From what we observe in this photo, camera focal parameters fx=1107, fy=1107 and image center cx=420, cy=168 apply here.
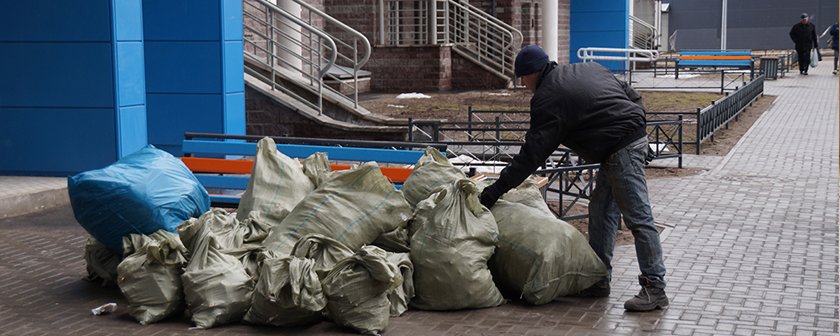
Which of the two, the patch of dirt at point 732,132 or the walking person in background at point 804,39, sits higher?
the walking person in background at point 804,39

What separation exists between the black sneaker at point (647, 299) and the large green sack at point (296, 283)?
64.8 inches

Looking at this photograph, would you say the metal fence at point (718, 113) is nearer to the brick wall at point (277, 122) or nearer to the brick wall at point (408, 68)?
the brick wall at point (277, 122)

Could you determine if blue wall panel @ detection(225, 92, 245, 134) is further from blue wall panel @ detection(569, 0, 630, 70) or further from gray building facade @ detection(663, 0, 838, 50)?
gray building facade @ detection(663, 0, 838, 50)

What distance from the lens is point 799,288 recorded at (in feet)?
22.3

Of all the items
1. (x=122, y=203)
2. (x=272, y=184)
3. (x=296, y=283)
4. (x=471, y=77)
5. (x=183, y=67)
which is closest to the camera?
(x=296, y=283)

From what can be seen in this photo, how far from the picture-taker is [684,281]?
6996mm

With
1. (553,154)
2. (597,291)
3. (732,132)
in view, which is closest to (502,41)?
(732,132)

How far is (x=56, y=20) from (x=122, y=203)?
4635mm

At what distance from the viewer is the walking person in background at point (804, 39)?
1242 inches

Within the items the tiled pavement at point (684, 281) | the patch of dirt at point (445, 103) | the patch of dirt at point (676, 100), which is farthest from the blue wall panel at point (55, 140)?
the patch of dirt at point (676, 100)

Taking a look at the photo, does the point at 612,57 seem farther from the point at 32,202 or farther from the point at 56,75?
the point at 32,202

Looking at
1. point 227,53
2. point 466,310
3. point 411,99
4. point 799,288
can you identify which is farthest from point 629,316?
point 411,99

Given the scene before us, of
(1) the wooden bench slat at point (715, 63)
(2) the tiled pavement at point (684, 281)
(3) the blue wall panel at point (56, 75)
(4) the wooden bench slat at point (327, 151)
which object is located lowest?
(2) the tiled pavement at point (684, 281)

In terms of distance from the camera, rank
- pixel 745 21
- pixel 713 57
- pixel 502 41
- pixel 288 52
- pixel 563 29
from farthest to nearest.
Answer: pixel 745 21, pixel 713 57, pixel 563 29, pixel 502 41, pixel 288 52
